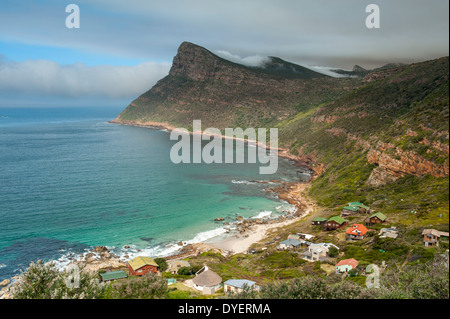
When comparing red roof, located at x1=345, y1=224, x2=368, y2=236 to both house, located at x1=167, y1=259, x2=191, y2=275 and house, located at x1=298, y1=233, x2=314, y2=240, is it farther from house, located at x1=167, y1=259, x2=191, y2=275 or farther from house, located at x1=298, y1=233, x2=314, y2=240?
house, located at x1=167, y1=259, x2=191, y2=275

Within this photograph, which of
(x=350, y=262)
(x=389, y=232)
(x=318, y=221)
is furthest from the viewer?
(x=318, y=221)

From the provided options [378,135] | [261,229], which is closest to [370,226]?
[261,229]

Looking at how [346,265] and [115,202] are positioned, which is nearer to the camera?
[346,265]

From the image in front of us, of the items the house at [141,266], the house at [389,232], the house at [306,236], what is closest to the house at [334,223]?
the house at [306,236]

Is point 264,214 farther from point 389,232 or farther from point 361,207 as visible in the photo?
point 389,232

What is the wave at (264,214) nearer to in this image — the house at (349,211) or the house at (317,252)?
the house at (349,211)

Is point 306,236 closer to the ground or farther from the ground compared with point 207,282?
closer to the ground
